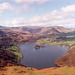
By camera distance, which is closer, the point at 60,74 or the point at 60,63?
the point at 60,74

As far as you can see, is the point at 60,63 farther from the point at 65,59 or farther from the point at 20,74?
the point at 20,74

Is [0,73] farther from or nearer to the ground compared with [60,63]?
farther from the ground

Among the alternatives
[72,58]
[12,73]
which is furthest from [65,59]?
[12,73]

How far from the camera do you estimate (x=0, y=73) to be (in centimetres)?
5669

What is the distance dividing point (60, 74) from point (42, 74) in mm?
10672

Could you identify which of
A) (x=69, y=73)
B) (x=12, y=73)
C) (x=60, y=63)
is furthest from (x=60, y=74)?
(x=60, y=63)

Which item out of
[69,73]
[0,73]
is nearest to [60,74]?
[69,73]

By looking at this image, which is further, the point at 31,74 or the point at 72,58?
the point at 72,58

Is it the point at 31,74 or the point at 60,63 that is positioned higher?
the point at 31,74

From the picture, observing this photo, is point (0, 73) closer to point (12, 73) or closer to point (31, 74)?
point (12, 73)

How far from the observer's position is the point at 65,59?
106 metres

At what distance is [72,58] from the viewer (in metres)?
104

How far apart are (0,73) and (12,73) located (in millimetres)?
6920

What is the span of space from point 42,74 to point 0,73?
81.8 ft
